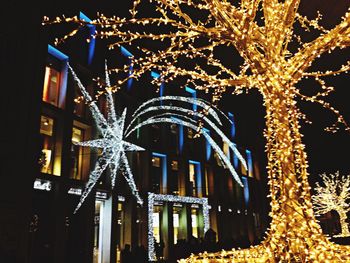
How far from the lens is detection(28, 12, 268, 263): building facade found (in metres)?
13.2

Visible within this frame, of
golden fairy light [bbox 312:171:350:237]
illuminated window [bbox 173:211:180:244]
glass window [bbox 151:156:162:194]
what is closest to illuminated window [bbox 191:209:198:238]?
illuminated window [bbox 173:211:180:244]

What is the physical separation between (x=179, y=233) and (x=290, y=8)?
19418 millimetres

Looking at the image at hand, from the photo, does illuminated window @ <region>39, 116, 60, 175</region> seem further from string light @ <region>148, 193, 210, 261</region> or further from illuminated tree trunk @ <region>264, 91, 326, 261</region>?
illuminated tree trunk @ <region>264, 91, 326, 261</region>

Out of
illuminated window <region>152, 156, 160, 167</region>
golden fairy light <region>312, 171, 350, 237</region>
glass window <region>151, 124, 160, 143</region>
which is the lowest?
golden fairy light <region>312, 171, 350, 237</region>

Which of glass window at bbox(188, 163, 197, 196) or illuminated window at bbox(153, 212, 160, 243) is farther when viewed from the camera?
glass window at bbox(188, 163, 197, 196)

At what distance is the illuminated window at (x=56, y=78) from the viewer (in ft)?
48.4

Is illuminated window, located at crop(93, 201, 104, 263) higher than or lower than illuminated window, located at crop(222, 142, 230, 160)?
lower

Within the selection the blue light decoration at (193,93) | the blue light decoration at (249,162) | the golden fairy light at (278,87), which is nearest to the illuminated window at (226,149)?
the blue light decoration at (249,162)

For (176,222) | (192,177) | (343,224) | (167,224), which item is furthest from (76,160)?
(343,224)

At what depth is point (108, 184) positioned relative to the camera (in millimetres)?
16234

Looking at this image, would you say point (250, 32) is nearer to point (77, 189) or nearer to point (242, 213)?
point (77, 189)

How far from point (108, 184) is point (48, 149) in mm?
3577

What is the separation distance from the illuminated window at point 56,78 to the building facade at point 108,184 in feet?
0.15

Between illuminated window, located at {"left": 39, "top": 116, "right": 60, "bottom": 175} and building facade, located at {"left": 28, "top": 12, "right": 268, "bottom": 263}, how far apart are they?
43 mm
